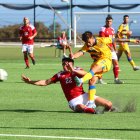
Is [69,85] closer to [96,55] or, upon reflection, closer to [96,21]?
[96,55]

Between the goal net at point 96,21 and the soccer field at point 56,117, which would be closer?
the soccer field at point 56,117

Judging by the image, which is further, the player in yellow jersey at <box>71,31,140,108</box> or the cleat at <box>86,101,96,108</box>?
the player in yellow jersey at <box>71,31,140,108</box>

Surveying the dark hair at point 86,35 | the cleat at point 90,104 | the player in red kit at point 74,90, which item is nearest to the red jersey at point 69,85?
the player in red kit at point 74,90

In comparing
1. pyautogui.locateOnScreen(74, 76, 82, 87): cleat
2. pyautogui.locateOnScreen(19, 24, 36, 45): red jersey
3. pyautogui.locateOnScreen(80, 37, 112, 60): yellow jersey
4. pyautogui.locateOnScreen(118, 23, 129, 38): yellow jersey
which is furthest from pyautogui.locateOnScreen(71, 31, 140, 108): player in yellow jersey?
pyautogui.locateOnScreen(19, 24, 36, 45): red jersey

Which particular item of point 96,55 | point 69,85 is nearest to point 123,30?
point 96,55

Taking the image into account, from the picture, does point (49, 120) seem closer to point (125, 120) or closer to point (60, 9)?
point (125, 120)

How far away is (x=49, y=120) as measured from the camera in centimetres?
1245

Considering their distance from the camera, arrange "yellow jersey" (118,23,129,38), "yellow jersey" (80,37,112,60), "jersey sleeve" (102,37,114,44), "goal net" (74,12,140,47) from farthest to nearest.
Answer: "goal net" (74,12,140,47) → "yellow jersey" (118,23,129,38) → "jersey sleeve" (102,37,114,44) → "yellow jersey" (80,37,112,60)

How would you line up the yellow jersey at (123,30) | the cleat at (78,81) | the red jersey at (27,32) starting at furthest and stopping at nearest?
the red jersey at (27,32)
the yellow jersey at (123,30)
the cleat at (78,81)

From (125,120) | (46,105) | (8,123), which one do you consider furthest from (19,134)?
(46,105)

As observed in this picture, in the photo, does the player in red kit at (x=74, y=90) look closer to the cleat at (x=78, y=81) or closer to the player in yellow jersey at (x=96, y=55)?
the player in yellow jersey at (x=96, y=55)

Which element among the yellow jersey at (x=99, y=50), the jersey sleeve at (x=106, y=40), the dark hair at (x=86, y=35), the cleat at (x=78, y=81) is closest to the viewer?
the cleat at (x=78, y=81)

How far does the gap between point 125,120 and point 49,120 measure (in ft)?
4.33

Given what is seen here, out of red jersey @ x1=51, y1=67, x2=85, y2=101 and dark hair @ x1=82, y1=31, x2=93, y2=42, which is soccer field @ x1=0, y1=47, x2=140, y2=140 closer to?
red jersey @ x1=51, y1=67, x2=85, y2=101
